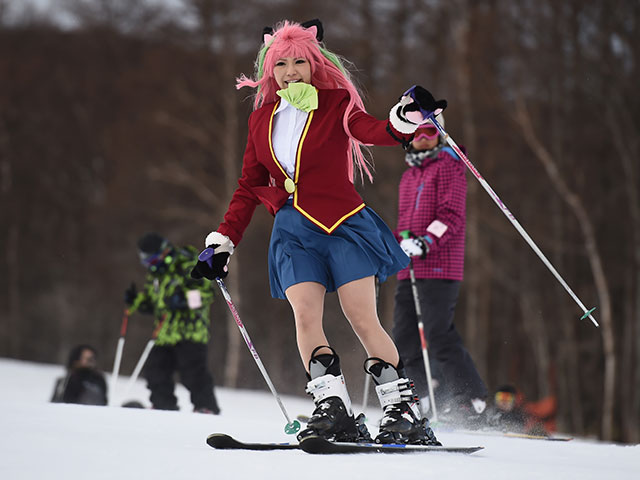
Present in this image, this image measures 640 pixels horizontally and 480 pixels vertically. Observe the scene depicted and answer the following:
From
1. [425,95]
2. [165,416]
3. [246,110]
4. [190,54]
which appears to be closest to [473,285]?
[246,110]

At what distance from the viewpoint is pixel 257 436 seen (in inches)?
130

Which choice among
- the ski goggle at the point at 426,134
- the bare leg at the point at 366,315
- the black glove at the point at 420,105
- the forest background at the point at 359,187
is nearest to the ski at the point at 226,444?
the bare leg at the point at 366,315

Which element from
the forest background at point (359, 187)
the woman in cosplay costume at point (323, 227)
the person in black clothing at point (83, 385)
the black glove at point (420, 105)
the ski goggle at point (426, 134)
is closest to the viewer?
the black glove at point (420, 105)

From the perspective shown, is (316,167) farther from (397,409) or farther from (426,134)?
(426,134)

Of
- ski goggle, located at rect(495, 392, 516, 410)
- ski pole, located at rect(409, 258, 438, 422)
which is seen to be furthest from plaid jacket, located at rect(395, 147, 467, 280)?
ski goggle, located at rect(495, 392, 516, 410)

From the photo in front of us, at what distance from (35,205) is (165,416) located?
1519cm

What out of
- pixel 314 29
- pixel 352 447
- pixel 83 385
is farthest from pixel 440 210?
pixel 83 385

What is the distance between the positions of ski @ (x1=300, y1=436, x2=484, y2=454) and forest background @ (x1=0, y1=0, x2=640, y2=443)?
697 cm

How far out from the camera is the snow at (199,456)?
216 centimetres

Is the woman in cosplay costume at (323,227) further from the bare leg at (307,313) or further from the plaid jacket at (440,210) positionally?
the plaid jacket at (440,210)

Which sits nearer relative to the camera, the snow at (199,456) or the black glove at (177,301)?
the snow at (199,456)

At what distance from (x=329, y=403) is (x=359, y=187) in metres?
9.99

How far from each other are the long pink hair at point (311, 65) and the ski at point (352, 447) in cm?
97

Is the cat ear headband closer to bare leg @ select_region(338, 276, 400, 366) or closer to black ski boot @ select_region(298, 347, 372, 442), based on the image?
bare leg @ select_region(338, 276, 400, 366)
